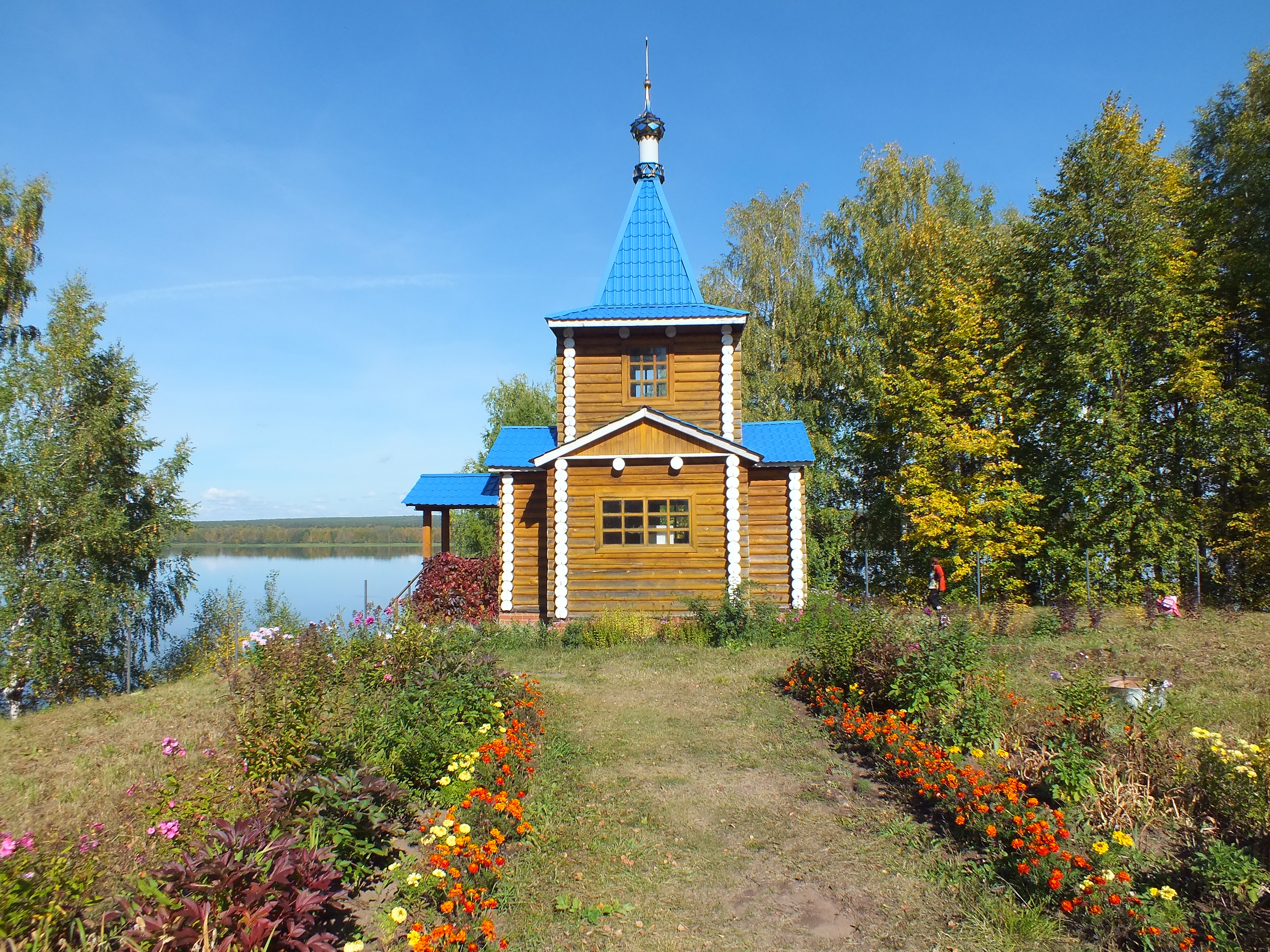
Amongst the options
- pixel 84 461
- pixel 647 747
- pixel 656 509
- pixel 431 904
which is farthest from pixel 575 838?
pixel 84 461

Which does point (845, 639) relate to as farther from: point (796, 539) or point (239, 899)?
point (239, 899)

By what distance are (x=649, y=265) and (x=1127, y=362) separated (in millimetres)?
11307

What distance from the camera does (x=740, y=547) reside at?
1330 cm

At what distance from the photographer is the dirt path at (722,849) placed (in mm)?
3895

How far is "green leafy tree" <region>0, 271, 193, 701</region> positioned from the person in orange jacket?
17053mm

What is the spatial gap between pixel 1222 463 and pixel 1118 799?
1433 cm

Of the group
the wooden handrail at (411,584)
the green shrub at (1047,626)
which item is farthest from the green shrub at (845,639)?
the wooden handrail at (411,584)

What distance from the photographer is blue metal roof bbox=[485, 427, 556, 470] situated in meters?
14.2

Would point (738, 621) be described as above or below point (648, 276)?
below

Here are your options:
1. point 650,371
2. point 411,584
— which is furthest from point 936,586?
point 411,584

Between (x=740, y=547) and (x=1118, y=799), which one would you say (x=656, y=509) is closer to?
(x=740, y=547)

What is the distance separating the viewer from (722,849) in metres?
4.86

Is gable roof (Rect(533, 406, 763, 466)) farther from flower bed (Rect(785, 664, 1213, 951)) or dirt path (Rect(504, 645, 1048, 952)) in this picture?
flower bed (Rect(785, 664, 1213, 951))

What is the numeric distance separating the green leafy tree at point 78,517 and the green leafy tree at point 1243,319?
23310 millimetres
